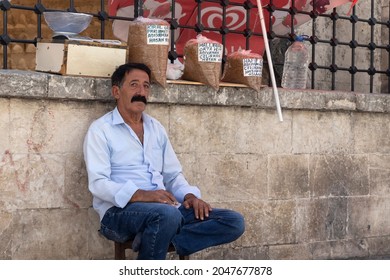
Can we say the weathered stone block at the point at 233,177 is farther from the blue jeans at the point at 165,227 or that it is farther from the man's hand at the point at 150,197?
the man's hand at the point at 150,197

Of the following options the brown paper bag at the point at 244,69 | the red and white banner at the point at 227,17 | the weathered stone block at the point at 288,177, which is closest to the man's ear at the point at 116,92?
the brown paper bag at the point at 244,69

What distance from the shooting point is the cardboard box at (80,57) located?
5922 millimetres

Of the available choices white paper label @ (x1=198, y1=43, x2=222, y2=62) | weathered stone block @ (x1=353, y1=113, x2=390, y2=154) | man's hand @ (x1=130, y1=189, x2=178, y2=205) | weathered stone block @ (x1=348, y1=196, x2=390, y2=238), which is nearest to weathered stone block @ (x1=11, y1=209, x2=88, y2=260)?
man's hand @ (x1=130, y1=189, x2=178, y2=205)

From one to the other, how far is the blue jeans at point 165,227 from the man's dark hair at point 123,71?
0.79 m

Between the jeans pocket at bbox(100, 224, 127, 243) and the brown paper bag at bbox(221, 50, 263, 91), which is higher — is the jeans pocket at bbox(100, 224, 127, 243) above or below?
below

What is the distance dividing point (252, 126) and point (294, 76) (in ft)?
3.21

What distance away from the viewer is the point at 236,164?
6969 millimetres

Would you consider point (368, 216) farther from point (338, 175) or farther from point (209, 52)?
point (209, 52)

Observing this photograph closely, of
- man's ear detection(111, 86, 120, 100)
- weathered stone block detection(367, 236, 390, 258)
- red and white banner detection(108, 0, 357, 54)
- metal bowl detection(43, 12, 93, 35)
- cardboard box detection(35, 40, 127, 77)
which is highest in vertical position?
red and white banner detection(108, 0, 357, 54)

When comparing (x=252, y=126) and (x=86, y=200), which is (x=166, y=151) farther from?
(x=252, y=126)

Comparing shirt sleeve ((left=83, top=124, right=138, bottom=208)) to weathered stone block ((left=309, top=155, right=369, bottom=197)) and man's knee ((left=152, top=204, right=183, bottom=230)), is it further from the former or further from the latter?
weathered stone block ((left=309, top=155, right=369, bottom=197))

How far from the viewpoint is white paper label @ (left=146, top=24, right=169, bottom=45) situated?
6.11 meters

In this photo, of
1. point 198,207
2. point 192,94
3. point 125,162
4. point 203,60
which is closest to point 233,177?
point 192,94

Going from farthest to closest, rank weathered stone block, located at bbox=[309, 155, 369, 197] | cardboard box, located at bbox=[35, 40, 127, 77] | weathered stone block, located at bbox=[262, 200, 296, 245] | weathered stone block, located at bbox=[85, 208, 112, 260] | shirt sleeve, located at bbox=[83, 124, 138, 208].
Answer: weathered stone block, located at bbox=[309, 155, 369, 197]
weathered stone block, located at bbox=[262, 200, 296, 245]
weathered stone block, located at bbox=[85, 208, 112, 260]
cardboard box, located at bbox=[35, 40, 127, 77]
shirt sleeve, located at bbox=[83, 124, 138, 208]
